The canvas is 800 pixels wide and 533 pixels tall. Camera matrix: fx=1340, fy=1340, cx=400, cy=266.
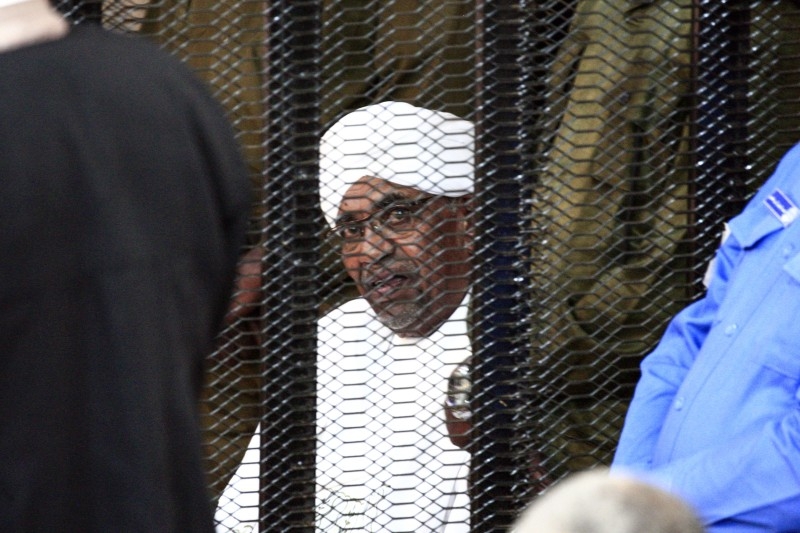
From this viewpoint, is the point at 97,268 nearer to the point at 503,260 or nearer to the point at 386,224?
the point at 503,260

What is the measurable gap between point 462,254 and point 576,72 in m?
0.48

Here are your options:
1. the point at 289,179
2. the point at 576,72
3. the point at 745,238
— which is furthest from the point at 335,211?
the point at 745,238

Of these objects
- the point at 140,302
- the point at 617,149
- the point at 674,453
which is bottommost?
the point at 674,453

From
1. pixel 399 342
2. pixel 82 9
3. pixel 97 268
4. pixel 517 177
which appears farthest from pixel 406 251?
pixel 97 268

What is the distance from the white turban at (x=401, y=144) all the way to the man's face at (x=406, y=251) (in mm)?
76

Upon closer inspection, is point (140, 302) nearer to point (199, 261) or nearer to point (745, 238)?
point (199, 261)

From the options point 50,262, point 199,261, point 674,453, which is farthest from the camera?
point 674,453

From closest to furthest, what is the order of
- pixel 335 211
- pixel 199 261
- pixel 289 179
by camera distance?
pixel 199 261 → pixel 289 179 → pixel 335 211

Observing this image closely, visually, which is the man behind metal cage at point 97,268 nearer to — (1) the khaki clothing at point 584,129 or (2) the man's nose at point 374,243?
(1) the khaki clothing at point 584,129

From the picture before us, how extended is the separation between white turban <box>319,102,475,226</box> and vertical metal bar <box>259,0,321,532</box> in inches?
2.8

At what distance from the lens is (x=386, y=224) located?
10.8 ft

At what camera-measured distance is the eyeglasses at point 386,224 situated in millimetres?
3209

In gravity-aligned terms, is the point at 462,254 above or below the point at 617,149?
below

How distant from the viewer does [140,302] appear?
1540mm
